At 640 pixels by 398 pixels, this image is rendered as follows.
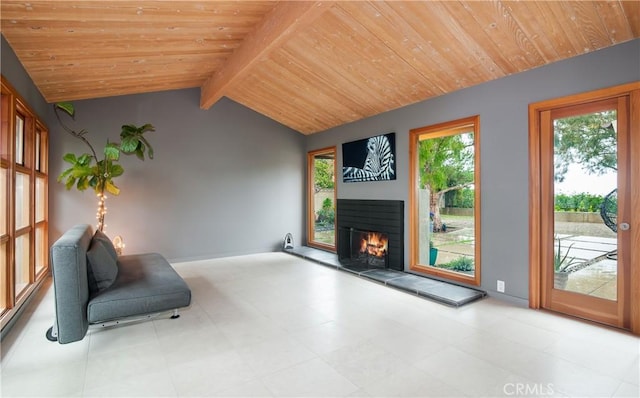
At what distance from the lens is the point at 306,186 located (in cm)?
717

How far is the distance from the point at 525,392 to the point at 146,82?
567 cm

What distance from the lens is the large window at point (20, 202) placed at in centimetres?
303

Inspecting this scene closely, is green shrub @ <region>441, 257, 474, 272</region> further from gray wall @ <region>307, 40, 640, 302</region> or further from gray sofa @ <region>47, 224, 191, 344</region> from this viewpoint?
gray sofa @ <region>47, 224, 191, 344</region>

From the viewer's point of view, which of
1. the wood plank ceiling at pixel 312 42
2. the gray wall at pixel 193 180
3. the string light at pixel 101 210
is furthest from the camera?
the gray wall at pixel 193 180

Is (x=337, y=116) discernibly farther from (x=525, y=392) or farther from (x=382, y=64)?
(x=525, y=392)

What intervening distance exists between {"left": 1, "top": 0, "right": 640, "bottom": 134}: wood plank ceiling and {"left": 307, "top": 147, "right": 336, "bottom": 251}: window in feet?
5.99

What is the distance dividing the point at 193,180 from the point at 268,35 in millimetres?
3334

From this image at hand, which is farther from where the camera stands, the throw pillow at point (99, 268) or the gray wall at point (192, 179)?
the gray wall at point (192, 179)

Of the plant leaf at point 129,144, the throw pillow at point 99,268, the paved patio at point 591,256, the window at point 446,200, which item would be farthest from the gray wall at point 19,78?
the paved patio at point 591,256

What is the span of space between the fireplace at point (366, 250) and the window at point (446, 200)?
500 mm

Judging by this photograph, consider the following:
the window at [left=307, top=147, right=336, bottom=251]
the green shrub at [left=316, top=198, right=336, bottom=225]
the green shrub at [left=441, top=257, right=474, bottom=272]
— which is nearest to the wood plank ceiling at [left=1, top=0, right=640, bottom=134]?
the window at [left=307, top=147, right=336, bottom=251]

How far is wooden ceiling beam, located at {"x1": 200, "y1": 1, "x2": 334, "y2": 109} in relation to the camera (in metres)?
2.91

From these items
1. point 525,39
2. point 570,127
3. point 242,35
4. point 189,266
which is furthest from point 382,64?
point 189,266

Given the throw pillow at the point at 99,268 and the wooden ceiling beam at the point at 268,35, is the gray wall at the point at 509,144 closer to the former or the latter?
the wooden ceiling beam at the point at 268,35
